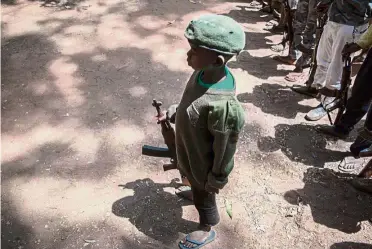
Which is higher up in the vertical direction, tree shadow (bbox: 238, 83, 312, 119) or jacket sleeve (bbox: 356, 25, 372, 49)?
jacket sleeve (bbox: 356, 25, 372, 49)

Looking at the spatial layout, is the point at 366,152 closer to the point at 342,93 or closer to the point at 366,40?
the point at 342,93

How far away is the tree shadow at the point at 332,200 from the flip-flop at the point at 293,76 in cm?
172

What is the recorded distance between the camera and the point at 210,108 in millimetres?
1956

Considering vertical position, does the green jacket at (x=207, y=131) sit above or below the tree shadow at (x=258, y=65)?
above

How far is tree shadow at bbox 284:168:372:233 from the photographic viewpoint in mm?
3016

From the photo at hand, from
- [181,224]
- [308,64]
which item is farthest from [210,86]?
[308,64]

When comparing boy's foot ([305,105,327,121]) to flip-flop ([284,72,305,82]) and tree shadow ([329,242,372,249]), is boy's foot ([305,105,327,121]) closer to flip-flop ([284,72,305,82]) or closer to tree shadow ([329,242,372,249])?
flip-flop ([284,72,305,82])

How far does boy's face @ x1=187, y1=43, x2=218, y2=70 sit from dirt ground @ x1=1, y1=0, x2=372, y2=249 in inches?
61.1

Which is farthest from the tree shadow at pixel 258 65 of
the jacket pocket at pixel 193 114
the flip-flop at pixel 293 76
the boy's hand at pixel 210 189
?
the jacket pocket at pixel 193 114

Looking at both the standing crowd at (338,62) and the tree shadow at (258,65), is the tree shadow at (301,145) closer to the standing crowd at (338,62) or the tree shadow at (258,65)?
the standing crowd at (338,62)

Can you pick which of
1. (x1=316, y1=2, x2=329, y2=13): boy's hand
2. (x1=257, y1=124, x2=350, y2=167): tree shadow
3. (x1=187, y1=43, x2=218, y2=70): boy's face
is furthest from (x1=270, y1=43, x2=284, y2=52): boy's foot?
(x1=187, y1=43, x2=218, y2=70): boy's face

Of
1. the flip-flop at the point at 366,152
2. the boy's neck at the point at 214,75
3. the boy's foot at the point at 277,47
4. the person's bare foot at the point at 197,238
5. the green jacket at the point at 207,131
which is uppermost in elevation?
the boy's neck at the point at 214,75

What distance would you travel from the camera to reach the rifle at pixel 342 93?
3.63 metres

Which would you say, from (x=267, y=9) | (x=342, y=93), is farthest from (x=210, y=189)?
(x=267, y=9)
